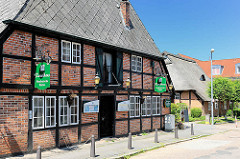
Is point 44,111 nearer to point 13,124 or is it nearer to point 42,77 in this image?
point 13,124

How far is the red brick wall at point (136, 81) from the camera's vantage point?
1625 cm

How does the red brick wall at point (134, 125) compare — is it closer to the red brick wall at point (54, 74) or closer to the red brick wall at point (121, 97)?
the red brick wall at point (121, 97)

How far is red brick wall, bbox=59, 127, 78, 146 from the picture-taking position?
37.9 feet

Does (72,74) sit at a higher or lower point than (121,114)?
higher

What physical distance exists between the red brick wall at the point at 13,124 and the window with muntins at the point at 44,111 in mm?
495

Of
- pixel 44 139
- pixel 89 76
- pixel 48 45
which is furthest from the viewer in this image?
pixel 89 76

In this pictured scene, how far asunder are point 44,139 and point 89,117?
115 inches

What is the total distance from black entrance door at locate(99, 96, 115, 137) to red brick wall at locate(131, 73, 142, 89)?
218 cm

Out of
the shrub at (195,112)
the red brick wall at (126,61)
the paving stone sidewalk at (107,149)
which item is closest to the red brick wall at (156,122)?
the paving stone sidewalk at (107,149)

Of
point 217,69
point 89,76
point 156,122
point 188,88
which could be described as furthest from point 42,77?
point 217,69

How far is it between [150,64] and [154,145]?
22.6ft

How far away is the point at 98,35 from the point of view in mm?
14008

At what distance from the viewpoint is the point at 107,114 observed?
49.3ft

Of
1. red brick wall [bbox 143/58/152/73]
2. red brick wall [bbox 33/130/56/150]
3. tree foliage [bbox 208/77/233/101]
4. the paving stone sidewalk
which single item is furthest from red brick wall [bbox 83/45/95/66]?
tree foliage [bbox 208/77/233/101]
